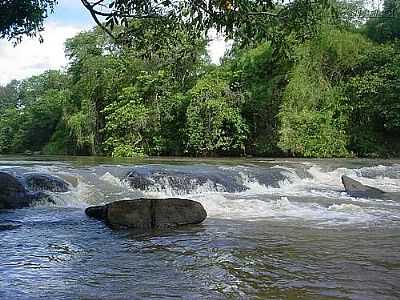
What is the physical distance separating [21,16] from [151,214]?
4.77 meters

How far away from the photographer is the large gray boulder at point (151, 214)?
9.12 m

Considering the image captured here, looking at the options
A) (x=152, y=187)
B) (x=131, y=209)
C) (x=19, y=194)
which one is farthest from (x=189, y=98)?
(x=131, y=209)

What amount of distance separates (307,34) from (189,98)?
27465 mm

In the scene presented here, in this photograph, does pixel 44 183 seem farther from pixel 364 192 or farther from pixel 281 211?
pixel 364 192

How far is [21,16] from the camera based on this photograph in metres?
10.7

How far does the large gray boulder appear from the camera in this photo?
9.12 metres

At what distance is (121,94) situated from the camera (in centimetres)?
3456

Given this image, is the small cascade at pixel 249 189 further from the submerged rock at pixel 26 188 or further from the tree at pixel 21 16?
the tree at pixel 21 16

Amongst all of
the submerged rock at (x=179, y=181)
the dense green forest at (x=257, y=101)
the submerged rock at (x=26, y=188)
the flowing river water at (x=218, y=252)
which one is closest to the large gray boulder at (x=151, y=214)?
the flowing river water at (x=218, y=252)

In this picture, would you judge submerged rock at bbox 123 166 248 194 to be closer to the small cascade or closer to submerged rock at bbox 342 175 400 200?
the small cascade

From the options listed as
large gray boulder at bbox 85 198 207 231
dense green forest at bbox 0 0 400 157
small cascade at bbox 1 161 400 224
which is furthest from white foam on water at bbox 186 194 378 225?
Answer: dense green forest at bbox 0 0 400 157

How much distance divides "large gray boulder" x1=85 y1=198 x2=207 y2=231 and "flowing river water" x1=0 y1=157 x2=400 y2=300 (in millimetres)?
247

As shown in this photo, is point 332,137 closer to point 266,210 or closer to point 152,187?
point 152,187

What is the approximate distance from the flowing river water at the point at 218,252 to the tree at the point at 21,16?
12.3 feet
